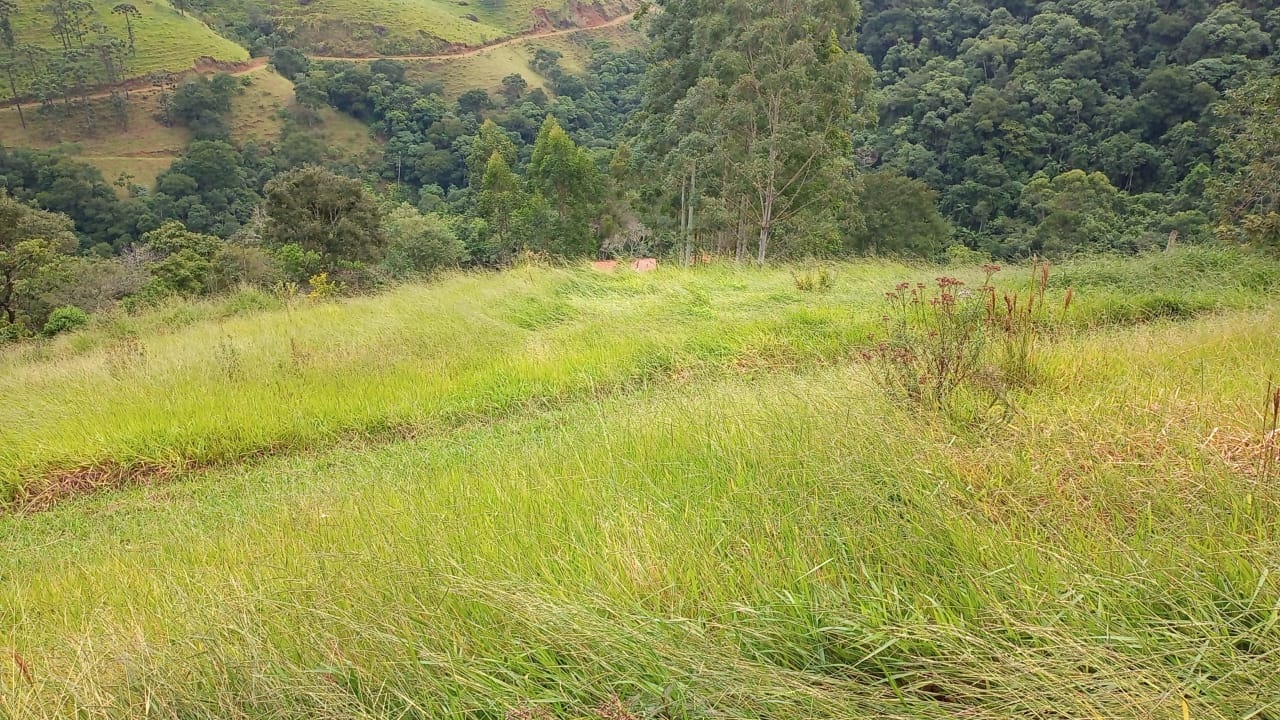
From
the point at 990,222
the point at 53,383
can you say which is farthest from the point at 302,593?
the point at 990,222

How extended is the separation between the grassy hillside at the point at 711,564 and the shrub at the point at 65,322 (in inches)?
413

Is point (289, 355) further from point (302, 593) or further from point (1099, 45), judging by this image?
point (1099, 45)

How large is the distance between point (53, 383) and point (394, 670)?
709cm

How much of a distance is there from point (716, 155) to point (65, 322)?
16089mm

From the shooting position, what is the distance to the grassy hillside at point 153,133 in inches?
2205

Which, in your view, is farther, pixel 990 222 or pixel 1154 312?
pixel 990 222

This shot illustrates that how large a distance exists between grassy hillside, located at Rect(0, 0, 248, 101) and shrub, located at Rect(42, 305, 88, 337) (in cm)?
7186

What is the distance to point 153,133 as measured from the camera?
60375mm

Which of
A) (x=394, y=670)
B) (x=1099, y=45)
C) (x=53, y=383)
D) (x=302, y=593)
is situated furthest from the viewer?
(x=1099, y=45)

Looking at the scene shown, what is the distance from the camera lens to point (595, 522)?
232cm

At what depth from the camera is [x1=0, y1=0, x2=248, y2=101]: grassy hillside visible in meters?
65.2

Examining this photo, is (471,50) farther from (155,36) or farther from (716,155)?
(716,155)

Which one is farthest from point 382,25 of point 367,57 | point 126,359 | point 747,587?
point 747,587

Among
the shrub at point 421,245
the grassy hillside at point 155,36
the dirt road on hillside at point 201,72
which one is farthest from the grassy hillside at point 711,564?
the grassy hillside at point 155,36
